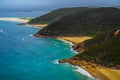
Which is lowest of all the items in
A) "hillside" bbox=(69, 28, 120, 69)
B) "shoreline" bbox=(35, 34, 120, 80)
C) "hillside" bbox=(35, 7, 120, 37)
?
"hillside" bbox=(35, 7, 120, 37)

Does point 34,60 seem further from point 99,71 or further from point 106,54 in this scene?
point 99,71

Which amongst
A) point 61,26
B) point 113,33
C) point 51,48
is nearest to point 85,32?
point 61,26

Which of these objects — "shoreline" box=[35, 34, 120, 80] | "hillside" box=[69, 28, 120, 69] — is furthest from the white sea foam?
"hillside" box=[69, 28, 120, 69]

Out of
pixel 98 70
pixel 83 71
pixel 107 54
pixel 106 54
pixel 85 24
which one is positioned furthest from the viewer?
pixel 85 24

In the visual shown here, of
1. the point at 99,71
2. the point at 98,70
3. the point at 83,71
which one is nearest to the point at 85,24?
the point at 83,71

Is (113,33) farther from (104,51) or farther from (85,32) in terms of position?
(85,32)

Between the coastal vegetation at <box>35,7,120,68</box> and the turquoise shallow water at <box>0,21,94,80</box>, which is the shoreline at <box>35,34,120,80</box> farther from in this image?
the coastal vegetation at <box>35,7,120,68</box>
